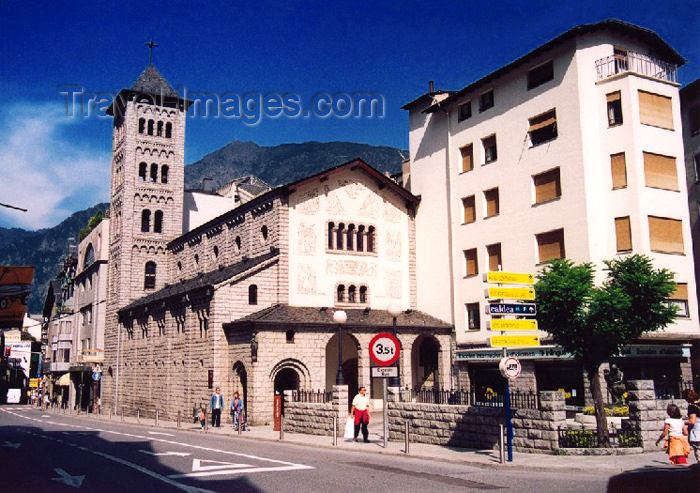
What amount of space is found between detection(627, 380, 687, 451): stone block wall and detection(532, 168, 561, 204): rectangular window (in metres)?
15.2

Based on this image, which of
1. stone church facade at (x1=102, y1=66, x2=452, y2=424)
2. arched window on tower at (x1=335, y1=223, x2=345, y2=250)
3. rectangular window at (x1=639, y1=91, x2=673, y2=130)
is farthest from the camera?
arched window on tower at (x1=335, y1=223, x2=345, y2=250)

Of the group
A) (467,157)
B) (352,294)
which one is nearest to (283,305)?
(352,294)

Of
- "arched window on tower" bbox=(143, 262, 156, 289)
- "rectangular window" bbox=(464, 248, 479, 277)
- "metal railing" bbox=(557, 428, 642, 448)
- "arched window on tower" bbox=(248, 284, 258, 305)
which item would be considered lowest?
"metal railing" bbox=(557, 428, 642, 448)

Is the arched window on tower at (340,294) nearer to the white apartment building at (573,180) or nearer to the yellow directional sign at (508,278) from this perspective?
the white apartment building at (573,180)

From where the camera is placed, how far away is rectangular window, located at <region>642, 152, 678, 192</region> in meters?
30.2

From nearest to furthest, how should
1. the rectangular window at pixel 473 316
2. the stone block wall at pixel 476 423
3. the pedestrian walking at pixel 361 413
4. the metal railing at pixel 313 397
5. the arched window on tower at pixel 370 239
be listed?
the stone block wall at pixel 476 423 → the pedestrian walking at pixel 361 413 → the metal railing at pixel 313 397 → the rectangular window at pixel 473 316 → the arched window on tower at pixel 370 239

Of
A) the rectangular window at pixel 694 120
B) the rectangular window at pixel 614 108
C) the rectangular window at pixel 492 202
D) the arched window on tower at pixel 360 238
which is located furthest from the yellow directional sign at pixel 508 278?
the rectangular window at pixel 694 120

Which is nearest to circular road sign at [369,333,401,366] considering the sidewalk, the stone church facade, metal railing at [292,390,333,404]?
the sidewalk

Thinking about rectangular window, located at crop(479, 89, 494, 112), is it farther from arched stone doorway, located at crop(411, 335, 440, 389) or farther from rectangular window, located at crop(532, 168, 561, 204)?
arched stone doorway, located at crop(411, 335, 440, 389)

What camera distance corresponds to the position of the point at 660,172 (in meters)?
30.5

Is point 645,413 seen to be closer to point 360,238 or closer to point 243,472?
point 243,472

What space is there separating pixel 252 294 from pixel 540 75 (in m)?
19.1

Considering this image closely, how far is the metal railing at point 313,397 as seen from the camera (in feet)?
89.1

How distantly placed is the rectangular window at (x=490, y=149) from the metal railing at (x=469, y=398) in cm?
1623
